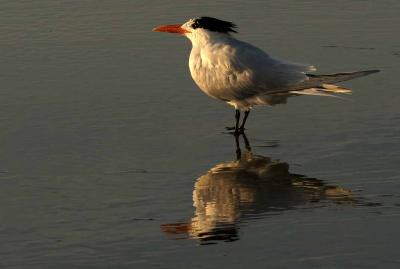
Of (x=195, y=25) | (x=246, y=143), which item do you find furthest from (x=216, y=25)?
(x=246, y=143)

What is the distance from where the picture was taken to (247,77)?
9.33 metres

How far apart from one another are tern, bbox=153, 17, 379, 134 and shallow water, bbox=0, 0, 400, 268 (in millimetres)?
209

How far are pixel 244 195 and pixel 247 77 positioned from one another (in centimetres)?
205

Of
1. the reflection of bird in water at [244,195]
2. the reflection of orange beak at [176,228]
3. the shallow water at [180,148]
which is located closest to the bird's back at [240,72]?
the shallow water at [180,148]

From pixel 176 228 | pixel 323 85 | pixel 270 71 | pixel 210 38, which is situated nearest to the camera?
pixel 176 228

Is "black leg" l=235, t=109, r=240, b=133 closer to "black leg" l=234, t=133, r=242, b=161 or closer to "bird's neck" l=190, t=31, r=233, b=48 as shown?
"black leg" l=234, t=133, r=242, b=161

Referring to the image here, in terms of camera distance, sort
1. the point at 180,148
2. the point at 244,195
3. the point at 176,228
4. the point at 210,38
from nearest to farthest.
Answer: the point at 176,228
the point at 244,195
the point at 180,148
the point at 210,38

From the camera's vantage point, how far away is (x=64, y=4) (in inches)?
509

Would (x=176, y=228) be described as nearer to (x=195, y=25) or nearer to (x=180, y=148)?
(x=180, y=148)

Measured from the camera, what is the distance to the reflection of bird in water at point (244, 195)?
269 inches

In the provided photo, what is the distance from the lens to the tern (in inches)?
363

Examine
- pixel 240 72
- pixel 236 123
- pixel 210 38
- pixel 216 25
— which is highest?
pixel 216 25

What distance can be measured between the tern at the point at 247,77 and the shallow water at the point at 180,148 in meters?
0.21

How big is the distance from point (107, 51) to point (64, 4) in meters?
1.80
